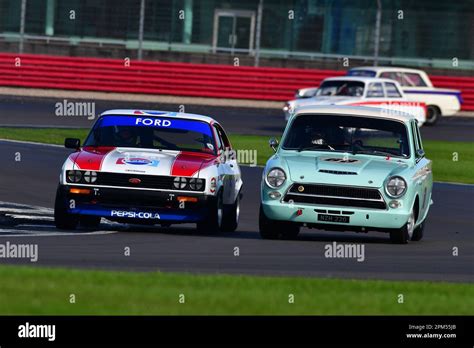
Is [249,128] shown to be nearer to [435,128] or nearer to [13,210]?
[435,128]

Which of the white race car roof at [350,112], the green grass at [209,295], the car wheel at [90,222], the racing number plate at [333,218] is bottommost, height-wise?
the car wheel at [90,222]

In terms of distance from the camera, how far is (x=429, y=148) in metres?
32.2

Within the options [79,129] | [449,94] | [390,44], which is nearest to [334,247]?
[79,129]

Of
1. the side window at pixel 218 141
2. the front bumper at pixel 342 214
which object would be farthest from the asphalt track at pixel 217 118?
the front bumper at pixel 342 214

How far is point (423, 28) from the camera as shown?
4397 centimetres

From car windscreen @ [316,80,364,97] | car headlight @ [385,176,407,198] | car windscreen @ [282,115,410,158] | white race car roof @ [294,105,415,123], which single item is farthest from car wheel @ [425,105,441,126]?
car headlight @ [385,176,407,198]

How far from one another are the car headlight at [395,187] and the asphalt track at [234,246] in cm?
58

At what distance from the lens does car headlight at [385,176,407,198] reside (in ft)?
49.2

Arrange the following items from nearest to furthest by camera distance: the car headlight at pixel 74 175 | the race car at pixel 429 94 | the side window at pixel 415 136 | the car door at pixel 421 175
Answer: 1. the car headlight at pixel 74 175
2. the car door at pixel 421 175
3. the side window at pixel 415 136
4. the race car at pixel 429 94

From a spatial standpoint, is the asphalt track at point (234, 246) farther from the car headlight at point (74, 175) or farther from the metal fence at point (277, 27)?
the metal fence at point (277, 27)

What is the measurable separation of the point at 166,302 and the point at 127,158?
5.98 metres

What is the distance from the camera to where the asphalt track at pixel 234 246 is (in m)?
12.5

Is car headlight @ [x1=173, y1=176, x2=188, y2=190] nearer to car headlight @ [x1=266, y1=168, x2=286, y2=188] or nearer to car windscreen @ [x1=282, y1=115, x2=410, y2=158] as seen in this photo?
car headlight @ [x1=266, y1=168, x2=286, y2=188]

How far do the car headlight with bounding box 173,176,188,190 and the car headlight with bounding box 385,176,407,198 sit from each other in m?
2.22
